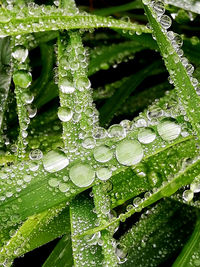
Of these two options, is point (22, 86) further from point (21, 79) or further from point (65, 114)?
point (65, 114)

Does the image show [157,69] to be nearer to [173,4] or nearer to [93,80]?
[93,80]

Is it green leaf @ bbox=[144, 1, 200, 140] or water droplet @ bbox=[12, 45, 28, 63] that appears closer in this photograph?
green leaf @ bbox=[144, 1, 200, 140]

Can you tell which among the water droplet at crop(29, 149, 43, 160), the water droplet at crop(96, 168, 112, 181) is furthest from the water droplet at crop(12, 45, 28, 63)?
the water droplet at crop(96, 168, 112, 181)

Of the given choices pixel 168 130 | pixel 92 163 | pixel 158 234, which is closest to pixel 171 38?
pixel 168 130

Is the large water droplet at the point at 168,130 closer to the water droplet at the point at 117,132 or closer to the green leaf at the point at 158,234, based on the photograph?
the water droplet at the point at 117,132

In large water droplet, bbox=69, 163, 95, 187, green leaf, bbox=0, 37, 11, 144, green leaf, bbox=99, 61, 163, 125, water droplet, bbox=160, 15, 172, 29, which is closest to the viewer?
large water droplet, bbox=69, 163, 95, 187

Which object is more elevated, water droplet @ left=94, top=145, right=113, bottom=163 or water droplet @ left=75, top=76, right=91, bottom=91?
water droplet @ left=75, top=76, right=91, bottom=91

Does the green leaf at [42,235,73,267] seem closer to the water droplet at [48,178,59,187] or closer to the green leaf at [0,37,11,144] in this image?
the water droplet at [48,178,59,187]
